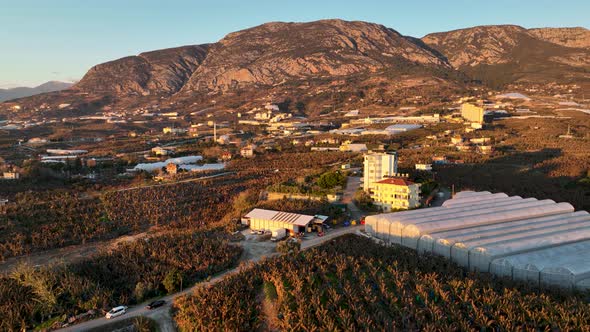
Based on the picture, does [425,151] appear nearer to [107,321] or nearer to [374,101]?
[107,321]

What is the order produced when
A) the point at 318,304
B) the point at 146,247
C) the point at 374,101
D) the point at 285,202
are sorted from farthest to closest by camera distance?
1. the point at 374,101
2. the point at 285,202
3. the point at 146,247
4. the point at 318,304

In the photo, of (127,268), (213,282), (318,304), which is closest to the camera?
(318,304)

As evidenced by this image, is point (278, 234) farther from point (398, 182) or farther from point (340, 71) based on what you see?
point (340, 71)

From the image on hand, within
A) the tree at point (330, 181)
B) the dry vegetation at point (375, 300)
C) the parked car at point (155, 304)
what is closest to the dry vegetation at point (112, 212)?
the tree at point (330, 181)

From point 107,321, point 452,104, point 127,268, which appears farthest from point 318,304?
point 452,104

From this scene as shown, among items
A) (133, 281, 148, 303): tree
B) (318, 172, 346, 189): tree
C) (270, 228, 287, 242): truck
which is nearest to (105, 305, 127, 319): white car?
(133, 281, 148, 303): tree

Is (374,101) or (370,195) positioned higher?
(374,101)

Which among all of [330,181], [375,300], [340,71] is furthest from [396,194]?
[340,71]
